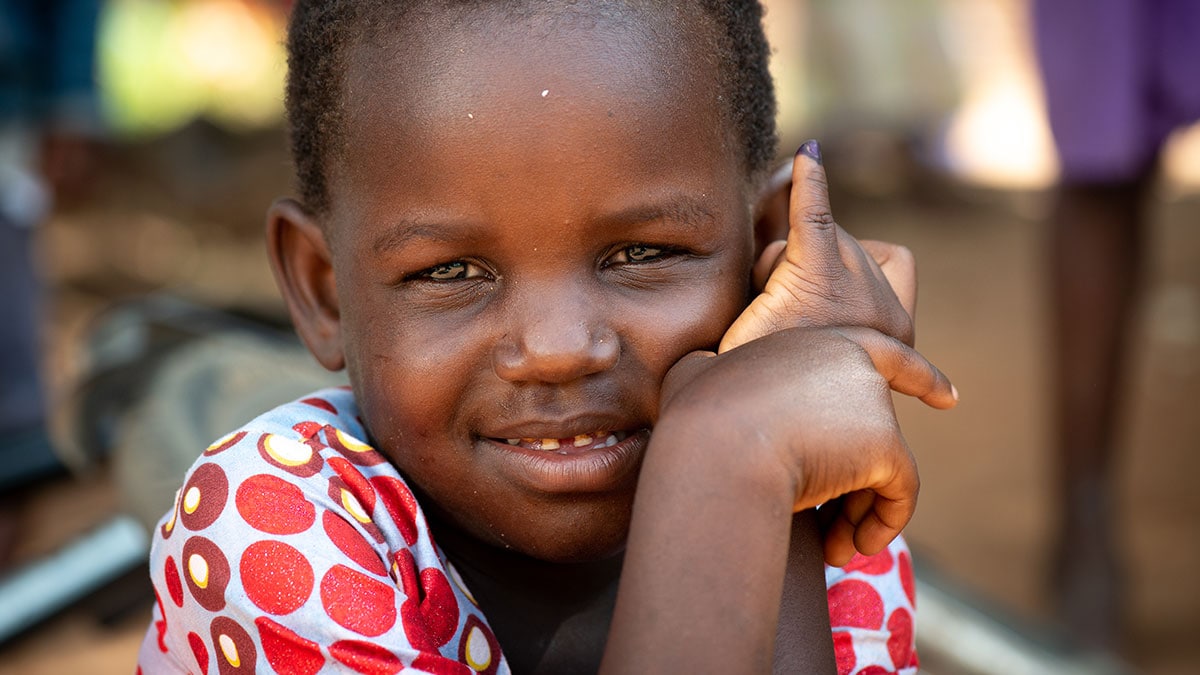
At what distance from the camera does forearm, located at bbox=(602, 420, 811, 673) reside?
1.08 meters

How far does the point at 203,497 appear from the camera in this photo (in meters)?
1.22

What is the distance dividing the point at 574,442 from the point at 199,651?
434 mm

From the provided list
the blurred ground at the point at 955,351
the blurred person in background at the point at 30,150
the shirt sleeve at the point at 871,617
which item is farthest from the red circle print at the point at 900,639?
the blurred person in background at the point at 30,150

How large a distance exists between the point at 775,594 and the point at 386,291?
0.52 meters

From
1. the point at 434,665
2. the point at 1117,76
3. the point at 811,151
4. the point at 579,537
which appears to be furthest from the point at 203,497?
the point at 1117,76

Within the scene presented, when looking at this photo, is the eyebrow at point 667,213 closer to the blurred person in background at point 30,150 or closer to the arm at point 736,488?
the arm at point 736,488

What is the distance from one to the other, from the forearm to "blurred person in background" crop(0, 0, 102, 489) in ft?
10.1

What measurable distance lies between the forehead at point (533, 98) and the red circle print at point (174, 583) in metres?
0.44

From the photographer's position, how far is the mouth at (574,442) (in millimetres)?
1273

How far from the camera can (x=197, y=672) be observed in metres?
1.30

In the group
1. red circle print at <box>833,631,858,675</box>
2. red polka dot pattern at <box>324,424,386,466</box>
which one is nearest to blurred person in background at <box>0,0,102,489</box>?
red polka dot pattern at <box>324,424,386,466</box>

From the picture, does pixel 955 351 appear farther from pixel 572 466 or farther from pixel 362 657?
pixel 362 657

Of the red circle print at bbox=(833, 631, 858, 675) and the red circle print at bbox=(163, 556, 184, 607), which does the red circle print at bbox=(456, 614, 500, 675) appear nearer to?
the red circle print at bbox=(163, 556, 184, 607)

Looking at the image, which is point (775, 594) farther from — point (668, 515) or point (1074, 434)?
point (1074, 434)
